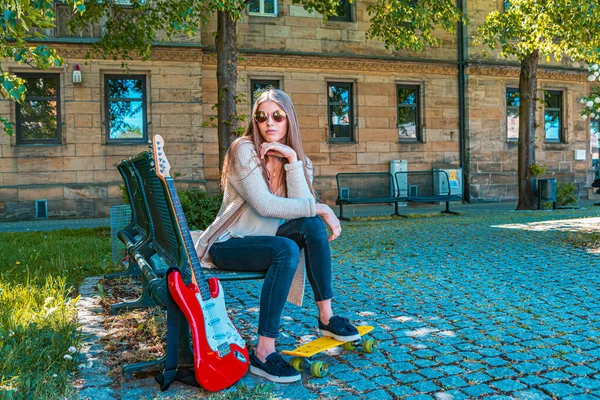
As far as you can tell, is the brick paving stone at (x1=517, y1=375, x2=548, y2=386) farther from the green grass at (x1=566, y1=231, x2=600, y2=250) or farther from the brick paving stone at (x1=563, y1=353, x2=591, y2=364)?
the green grass at (x1=566, y1=231, x2=600, y2=250)

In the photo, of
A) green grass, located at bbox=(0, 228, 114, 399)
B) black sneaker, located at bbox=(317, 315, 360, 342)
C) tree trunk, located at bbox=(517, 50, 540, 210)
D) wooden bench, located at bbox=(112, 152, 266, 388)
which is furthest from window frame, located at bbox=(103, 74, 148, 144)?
black sneaker, located at bbox=(317, 315, 360, 342)

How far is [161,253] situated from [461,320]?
7.37 ft

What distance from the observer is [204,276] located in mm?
3102

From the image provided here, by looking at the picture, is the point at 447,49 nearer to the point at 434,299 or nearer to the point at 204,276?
the point at 434,299

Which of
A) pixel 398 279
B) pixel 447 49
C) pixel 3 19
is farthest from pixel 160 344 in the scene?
pixel 447 49

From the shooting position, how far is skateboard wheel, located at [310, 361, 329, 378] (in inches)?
123

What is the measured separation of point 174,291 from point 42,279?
3361 millimetres

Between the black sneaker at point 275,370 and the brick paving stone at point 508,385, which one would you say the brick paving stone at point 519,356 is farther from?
the black sneaker at point 275,370

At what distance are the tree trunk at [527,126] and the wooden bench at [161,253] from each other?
1329 cm

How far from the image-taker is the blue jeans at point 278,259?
127 inches

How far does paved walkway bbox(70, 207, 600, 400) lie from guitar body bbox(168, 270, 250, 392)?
151mm

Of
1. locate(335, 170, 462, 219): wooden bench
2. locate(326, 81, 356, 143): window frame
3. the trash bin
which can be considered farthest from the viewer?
locate(326, 81, 356, 143): window frame

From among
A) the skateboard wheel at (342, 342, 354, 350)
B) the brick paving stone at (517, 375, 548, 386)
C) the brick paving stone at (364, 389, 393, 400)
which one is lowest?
the brick paving stone at (364, 389, 393, 400)

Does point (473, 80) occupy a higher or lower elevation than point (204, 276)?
higher
